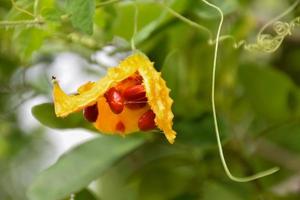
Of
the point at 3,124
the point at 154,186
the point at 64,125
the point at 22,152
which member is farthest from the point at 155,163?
the point at 22,152

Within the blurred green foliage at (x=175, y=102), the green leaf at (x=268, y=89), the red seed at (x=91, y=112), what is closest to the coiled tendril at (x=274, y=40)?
the blurred green foliage at (x=175, y=102)

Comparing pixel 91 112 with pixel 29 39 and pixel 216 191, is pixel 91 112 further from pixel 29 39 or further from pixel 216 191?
pixel 216 191

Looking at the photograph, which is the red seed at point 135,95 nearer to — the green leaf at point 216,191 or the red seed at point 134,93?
the red seed at point 134,93

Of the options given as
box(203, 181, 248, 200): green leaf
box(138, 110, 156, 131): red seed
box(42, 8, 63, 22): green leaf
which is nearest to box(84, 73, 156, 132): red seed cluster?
box(138, 110, 156, 131): red seed

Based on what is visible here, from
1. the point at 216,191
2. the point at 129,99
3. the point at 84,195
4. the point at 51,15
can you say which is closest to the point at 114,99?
the point at 129,99

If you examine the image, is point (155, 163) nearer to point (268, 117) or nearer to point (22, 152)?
point (268, 117)

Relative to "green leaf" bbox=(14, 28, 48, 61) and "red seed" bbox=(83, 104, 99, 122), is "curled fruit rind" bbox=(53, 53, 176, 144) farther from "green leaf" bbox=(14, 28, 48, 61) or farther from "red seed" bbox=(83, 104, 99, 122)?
"green leaf" bbox=(14, 28, 48, 61)
